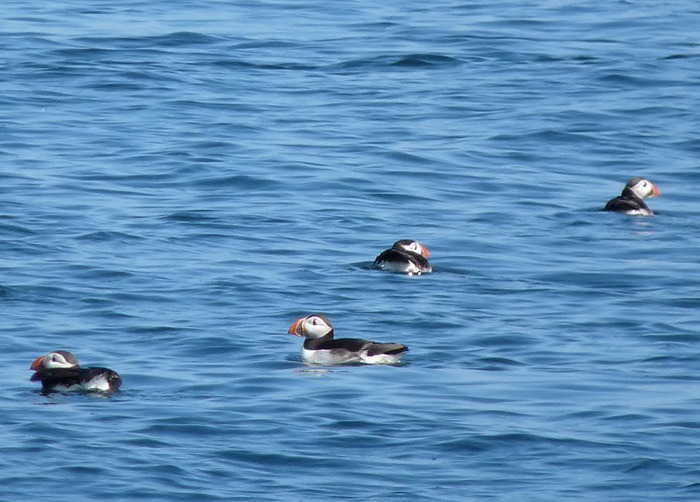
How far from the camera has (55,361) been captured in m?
14.1

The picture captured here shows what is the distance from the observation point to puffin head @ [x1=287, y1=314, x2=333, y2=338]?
51.1 feet

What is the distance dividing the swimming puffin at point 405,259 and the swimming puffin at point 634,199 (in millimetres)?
3697

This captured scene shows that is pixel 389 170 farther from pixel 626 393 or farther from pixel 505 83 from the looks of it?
pixel 626 393

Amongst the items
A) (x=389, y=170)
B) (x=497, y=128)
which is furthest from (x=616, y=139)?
(x=389, y=170)

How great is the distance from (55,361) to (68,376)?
1.04ft

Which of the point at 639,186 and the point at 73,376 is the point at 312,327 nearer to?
the point at 73,376

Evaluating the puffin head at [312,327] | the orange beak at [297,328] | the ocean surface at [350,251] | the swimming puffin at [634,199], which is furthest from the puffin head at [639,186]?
the orange beak at [297,328]

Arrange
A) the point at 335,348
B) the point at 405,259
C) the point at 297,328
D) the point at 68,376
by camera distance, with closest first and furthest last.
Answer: the point at 68,376 → the point at 335,348 → the point at 297,328 → the point at 405,259

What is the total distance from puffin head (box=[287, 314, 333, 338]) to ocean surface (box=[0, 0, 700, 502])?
0.98 feet

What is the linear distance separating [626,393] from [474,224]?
769 centimetres

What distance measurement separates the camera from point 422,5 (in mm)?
41312

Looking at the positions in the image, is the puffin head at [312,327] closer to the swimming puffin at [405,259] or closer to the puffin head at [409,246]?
the swimming puffin at [405,259]

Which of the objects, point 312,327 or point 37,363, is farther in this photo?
point 312,327

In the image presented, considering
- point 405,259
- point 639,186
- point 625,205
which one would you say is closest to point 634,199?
point 625,205
